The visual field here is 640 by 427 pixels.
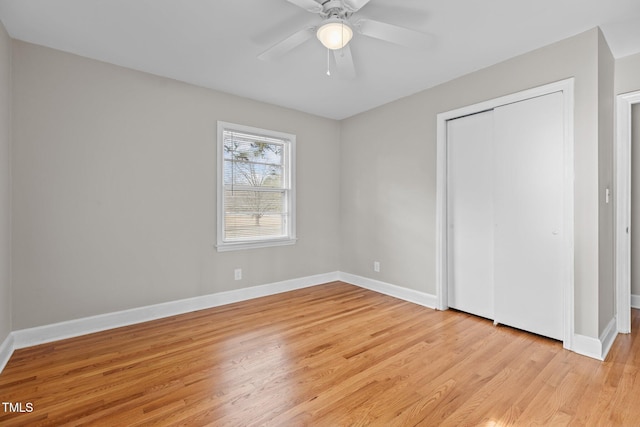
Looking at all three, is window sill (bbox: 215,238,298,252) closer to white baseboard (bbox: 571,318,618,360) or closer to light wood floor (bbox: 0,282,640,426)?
light wood floor (bbox: 0,282,640,426)

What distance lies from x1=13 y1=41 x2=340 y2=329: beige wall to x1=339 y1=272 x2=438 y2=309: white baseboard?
1.37 meters

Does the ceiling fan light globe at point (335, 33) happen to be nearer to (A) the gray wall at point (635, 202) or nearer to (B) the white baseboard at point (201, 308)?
(B) the white baseboard at point (201, 308)

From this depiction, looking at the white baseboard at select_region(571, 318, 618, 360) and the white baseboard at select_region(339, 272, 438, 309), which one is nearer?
the white baseboard at select_region(571, 318, 618, 360)

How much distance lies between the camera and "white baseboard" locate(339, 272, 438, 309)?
11.5 feet

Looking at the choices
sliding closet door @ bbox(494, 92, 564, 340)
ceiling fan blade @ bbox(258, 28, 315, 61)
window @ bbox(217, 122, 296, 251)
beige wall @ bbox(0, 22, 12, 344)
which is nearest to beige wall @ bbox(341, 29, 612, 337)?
sliding closet door @ bbox(494, 92, 564, 340)

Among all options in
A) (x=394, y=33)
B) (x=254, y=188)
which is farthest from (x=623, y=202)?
(x=254, y=188)

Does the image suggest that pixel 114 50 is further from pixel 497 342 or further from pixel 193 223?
pixel 497 342

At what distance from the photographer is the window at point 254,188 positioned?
3.64 m

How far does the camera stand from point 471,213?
3.19 m

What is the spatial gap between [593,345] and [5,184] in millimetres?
4632

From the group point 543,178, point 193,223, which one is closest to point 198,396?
point 193,223

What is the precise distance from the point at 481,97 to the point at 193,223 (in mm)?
3259

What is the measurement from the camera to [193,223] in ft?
11.1

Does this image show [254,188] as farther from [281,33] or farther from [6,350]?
[6,350]
